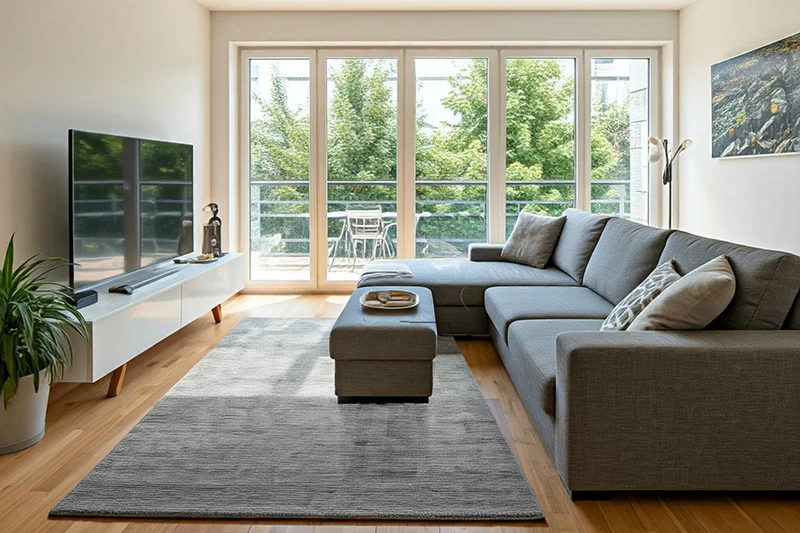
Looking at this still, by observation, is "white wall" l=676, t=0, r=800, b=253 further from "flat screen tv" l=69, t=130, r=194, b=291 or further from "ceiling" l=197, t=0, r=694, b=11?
"flat screen tv" l=69, t=130, r=194, b=291

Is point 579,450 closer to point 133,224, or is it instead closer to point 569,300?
point 569,300

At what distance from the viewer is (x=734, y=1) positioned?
17.1 ft

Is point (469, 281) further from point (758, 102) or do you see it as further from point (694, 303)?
point (758, 102)

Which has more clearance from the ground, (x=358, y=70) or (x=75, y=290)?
(x=358, y=70)

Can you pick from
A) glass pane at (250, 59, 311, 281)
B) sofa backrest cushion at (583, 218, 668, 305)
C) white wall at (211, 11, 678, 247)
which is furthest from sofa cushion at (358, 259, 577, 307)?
white wall at (211, 11, 678, 247)

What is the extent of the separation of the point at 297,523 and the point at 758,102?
4452mm

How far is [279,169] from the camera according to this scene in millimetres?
6602

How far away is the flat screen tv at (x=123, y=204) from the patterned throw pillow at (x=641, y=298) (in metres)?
2.63

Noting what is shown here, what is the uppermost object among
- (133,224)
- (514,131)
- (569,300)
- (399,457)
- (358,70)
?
(358,70)

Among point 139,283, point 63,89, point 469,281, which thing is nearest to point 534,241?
point 469,281

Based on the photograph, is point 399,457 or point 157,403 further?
point 157,403

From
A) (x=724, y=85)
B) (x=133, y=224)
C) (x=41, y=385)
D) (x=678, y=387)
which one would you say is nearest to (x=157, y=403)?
(x=41, y=385)

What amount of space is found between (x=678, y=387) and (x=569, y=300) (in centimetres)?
164

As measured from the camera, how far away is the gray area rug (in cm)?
221
